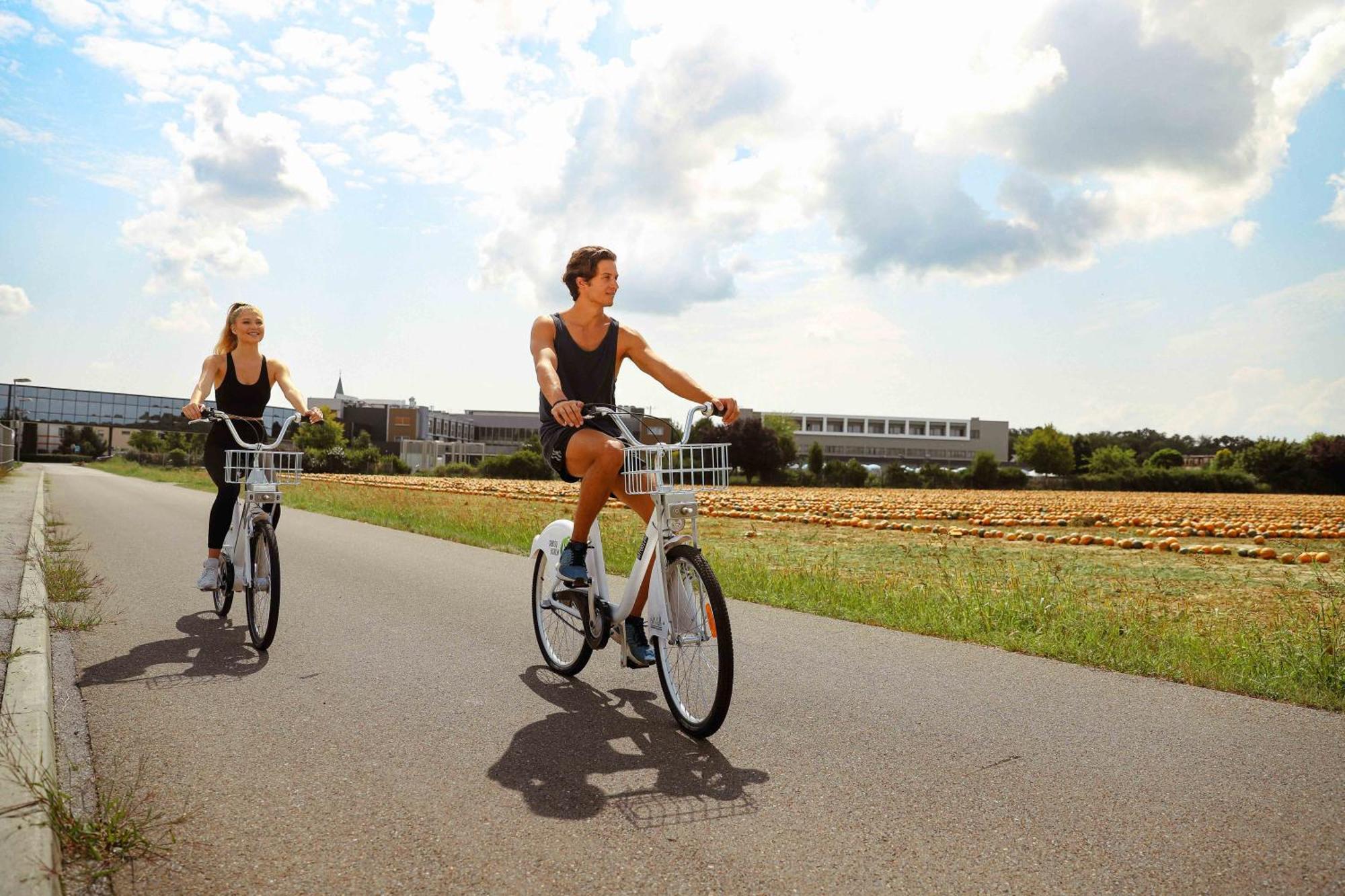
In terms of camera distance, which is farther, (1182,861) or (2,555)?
(2,555)

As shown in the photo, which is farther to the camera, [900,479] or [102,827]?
[900,479]

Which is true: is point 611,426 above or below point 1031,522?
above

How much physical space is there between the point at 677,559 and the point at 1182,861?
2.14 meters

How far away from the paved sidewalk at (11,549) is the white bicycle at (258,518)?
4.12ft

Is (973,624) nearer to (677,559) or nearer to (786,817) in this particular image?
(677,559)

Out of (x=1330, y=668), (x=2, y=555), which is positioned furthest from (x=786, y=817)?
(x=2, y=555)

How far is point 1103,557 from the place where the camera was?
541 inches

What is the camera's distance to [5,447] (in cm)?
3591

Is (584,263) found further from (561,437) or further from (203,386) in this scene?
(203,386)

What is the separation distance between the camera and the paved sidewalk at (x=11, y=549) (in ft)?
18.4

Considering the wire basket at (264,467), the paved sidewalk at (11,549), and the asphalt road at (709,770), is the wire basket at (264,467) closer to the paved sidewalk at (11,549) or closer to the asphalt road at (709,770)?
the asphalt road at (709,770)

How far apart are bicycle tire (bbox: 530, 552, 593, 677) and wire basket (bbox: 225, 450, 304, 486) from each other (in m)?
1.78

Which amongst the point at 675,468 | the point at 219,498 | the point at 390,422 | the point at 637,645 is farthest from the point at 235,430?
the point at 390,422

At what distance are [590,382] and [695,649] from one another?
150cm
